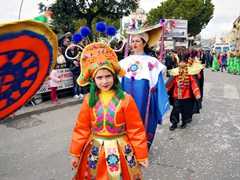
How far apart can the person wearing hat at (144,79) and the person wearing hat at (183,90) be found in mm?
1541

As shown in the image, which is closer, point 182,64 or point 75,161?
point 75,161

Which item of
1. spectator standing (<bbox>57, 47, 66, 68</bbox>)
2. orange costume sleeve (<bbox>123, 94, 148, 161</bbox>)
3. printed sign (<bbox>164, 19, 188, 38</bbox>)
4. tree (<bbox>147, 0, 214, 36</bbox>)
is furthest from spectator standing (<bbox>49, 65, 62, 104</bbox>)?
tree (<bbox>147, 0, 214, 36</bbox>)

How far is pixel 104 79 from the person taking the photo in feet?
6.61

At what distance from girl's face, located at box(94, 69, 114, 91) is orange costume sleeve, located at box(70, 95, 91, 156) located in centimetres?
21

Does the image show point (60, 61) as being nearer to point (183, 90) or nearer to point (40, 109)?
point (40, 109)

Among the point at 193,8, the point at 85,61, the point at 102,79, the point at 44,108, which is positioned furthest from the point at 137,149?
the point at 193,8

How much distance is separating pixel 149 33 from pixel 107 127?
6.18ft

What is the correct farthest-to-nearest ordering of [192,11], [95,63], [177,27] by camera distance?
[192,11], [177,27], [95,63]

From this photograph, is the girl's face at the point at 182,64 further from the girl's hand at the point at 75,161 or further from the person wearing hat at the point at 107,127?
the girl's hand at the point at 75,161

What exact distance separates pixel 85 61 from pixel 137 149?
34.9 inches

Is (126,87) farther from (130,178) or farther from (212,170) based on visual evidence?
(212,170)

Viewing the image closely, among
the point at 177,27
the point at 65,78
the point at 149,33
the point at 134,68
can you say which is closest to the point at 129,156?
the point at 134,68

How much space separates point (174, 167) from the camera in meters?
3.46

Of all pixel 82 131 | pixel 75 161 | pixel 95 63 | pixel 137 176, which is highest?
pixel 95 63
